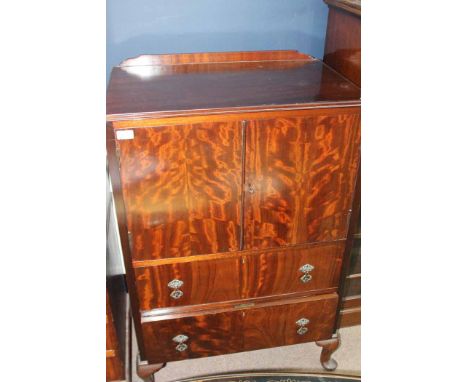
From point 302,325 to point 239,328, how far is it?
286 millimetres

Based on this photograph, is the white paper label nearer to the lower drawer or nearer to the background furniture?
the background furniture

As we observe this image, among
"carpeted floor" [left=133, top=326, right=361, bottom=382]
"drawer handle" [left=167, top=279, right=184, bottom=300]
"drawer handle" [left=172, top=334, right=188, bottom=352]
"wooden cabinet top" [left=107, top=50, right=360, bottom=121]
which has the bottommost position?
"carpeted floor" [left=133, top=326, right=361, bottom=382]

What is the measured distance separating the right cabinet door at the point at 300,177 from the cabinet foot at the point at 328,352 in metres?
0.61

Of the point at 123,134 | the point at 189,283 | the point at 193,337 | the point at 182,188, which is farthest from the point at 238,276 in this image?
the point at 123,134

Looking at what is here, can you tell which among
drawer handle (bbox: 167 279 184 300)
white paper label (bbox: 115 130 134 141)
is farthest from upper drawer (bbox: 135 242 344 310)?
white paper label (bbox: 115 130 134 141)

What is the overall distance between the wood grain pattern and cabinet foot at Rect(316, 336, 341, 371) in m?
1.18

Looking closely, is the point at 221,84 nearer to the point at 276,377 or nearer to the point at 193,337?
the point at 193,337

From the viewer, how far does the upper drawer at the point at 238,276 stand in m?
1.50

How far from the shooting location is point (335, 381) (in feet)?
6.35

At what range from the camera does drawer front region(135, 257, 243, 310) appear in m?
1.49

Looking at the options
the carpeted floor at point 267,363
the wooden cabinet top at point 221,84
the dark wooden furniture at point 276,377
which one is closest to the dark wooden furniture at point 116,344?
the carpeted floor at point 267,363

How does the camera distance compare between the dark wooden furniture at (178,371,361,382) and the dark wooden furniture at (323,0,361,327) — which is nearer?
the dark wooden furniture at (323,0,361,327)
